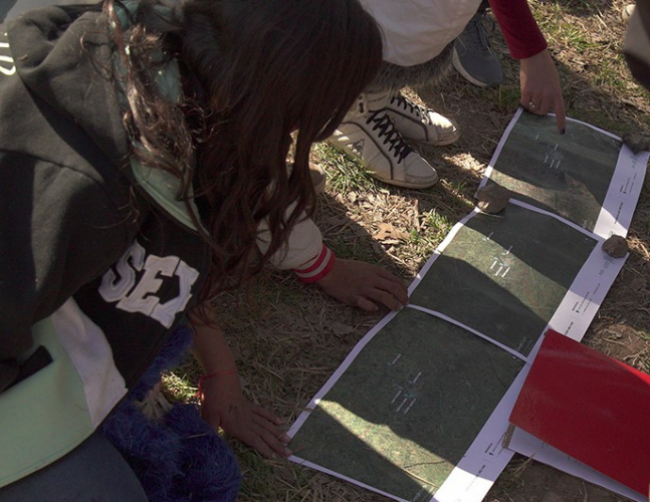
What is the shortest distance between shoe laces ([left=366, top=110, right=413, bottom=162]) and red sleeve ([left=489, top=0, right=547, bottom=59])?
1.25 feet

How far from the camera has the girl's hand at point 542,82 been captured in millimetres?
1960

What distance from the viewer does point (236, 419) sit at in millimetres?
1531

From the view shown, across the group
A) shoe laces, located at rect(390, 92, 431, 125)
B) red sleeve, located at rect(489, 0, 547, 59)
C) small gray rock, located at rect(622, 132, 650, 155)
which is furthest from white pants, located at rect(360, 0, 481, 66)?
small gray rock, located at rect(622, 132, 650, 155)

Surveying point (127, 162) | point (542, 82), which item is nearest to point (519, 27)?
point (542, 82)

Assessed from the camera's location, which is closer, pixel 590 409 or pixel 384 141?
pixel 590 409

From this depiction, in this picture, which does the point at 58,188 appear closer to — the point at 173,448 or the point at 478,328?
the point at 173,448

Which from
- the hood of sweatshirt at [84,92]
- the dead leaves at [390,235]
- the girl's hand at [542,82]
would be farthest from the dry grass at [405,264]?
the hood of sweatshirt at [84,92]

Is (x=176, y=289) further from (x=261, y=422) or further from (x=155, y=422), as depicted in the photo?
(x=261, y=422)

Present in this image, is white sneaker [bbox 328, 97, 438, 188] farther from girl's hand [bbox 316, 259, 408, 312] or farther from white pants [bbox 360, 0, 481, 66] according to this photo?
girl's hand [bbox 316, 259, 408, 312]

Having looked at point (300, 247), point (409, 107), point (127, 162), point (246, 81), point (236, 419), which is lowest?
point (236, 419)

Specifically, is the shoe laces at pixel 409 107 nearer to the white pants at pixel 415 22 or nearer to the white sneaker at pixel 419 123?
the white sneaker at pixel 419 123

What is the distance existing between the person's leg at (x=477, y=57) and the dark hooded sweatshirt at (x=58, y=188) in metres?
1.62

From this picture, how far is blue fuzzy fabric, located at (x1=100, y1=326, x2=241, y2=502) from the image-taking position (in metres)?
1.26

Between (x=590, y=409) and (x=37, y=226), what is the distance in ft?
3.90
